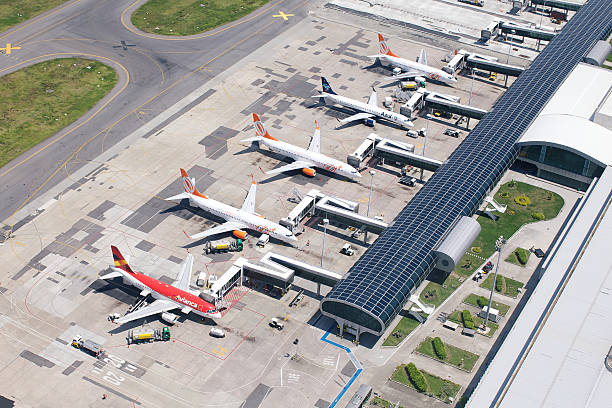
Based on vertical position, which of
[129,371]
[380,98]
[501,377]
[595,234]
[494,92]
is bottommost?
[129,371]

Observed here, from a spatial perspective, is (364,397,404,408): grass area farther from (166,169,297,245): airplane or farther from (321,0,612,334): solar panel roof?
(166,169,297,245): airplane

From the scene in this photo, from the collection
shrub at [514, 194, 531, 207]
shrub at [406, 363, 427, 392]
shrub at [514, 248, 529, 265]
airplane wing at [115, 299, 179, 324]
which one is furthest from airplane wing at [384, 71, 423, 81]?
shrub at [406, 363, 427, 392]

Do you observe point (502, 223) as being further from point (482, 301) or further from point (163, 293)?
point (163, 293)

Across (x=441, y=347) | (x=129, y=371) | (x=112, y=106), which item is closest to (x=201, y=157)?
(x=112, y=106)

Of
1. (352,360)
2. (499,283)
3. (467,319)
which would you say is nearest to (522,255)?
(499,283)

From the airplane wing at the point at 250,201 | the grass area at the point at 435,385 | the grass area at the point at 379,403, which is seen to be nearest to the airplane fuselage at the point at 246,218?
the airplane wing at the point at 250,201

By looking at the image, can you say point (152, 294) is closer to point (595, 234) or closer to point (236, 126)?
point (236, 126)
